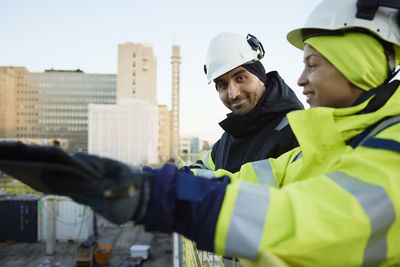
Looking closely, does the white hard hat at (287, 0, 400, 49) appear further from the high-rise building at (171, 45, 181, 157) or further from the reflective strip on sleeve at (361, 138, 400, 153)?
the high-rise building at (171, 45, 181, 157)

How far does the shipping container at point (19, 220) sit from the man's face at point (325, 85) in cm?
1858

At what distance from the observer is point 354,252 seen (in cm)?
70

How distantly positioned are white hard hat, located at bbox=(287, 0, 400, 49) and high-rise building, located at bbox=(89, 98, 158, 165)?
36.1 meters

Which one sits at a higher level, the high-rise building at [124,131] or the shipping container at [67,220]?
the high-rise building at [124,131]

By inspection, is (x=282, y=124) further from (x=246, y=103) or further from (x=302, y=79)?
(x=302, y=79)

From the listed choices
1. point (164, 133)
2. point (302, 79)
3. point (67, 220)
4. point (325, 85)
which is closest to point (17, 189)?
point (67, 220)

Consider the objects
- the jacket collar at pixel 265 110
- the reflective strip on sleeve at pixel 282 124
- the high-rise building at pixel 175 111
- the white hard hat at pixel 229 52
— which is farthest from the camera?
the high-rise building at pixel 175 111

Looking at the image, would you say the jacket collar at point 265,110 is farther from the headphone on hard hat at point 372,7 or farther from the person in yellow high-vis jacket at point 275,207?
the person in yellow high-vis jacket at point 275,207

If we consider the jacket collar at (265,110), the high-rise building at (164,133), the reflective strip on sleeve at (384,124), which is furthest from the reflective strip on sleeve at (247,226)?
the high-rise building at (164,133)

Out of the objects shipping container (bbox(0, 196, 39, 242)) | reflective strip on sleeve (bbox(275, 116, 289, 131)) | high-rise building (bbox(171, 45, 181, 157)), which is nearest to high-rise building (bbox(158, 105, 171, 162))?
high-rise building (bbox(171, 45, 181, 157))

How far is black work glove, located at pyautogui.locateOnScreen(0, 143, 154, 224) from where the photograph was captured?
65cm

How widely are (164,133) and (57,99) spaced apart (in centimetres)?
3195

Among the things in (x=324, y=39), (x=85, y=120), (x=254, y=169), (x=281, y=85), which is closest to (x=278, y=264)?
(x=254, y=169)

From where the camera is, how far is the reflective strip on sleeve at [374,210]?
0.69 m
